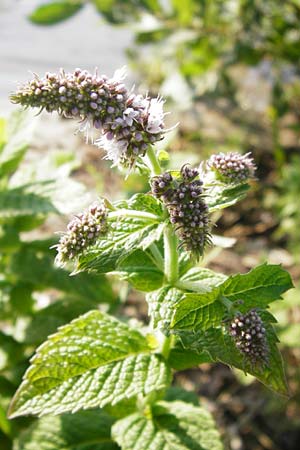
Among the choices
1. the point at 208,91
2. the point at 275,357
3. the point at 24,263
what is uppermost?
the point at 275,357

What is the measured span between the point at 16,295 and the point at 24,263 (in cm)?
13

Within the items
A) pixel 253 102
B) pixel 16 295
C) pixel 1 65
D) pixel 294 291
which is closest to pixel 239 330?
pixel 16 295

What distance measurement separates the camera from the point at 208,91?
12.7 ft

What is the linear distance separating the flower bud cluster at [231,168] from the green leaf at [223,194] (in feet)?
0.07

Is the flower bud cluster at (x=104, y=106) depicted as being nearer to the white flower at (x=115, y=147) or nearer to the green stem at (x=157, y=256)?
the white flower at (x=115, y=147)

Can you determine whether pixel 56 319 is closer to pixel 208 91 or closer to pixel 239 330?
pixel 239 330

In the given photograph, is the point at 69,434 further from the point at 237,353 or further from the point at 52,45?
the point at 52,45

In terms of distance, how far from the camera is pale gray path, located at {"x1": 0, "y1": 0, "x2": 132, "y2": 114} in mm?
4703

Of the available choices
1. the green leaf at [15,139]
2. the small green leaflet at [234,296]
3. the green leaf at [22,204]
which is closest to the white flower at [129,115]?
the small green leaflet at [234,296]

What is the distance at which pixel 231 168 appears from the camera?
1.32 m

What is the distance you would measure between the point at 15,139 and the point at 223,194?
1018 mm

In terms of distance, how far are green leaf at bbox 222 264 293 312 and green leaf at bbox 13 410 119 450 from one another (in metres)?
0.74

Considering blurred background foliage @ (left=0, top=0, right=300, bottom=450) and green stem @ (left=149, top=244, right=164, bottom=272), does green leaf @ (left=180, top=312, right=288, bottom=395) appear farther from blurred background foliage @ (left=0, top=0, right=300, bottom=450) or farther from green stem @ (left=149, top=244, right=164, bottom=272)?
blurred background foliage @ (left=0, top=0, right=300, bottom=450)

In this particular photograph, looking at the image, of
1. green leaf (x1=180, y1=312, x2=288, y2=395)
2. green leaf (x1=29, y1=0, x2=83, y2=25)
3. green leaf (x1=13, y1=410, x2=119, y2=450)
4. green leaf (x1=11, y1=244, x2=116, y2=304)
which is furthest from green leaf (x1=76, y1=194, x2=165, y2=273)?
green leaf (x1=29, y1=0, x2=83, y2=25)
